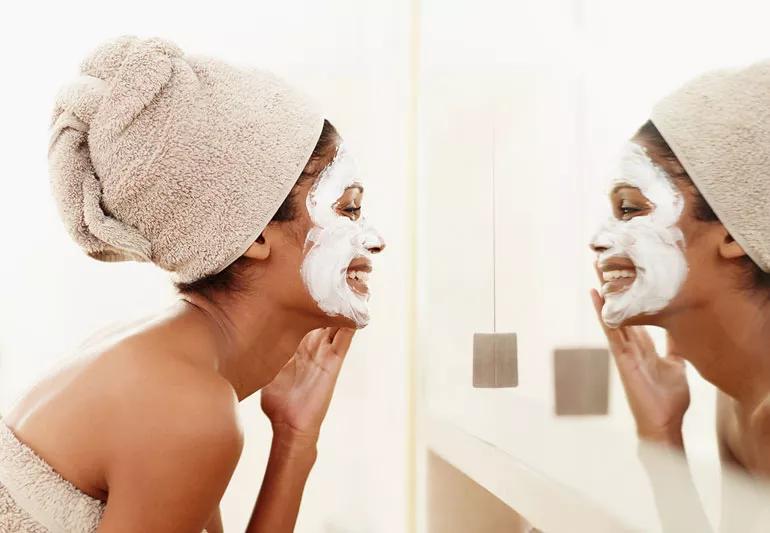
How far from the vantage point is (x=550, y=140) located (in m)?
0.71

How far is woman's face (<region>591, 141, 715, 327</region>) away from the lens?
44 cm

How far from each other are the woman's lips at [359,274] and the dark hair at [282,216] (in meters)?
0.09

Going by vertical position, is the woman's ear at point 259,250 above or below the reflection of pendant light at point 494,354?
above

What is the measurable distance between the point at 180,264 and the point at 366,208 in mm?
754

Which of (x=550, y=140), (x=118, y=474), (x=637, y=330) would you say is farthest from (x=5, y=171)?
(x=637, y=330)

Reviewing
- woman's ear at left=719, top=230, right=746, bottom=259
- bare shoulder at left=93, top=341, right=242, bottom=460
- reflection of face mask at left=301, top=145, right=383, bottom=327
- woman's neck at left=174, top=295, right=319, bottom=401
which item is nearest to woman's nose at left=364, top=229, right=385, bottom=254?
reflection of face mask at left=301, top=145, right=383, bottom=327

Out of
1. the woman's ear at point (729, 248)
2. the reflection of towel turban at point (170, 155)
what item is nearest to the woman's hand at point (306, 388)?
the reflection of towel turban at point (170, 155)

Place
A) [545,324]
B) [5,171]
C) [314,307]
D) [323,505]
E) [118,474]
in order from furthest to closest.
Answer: [323,505] < [5,171] < [314,307] < [545,324] < [118,474]

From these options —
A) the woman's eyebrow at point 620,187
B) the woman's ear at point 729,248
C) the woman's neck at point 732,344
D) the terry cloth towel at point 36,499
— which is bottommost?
the terry cloth towel at point 36,499

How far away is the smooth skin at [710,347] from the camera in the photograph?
1.23 feet

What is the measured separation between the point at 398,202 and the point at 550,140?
2.44ft

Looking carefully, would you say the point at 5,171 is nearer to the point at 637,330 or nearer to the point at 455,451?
the point at 455,451

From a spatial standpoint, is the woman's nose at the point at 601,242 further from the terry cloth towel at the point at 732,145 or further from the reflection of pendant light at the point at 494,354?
the reflection of pendant light at the point at 494,354

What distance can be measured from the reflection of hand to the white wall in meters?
0.89
